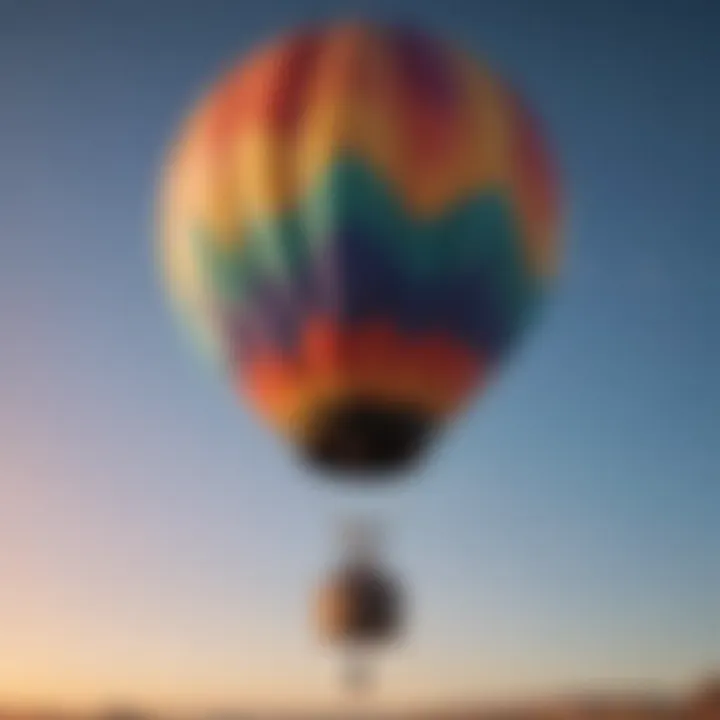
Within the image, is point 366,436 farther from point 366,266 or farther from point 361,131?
point 361,131

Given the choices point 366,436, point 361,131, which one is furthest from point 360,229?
point 366,436

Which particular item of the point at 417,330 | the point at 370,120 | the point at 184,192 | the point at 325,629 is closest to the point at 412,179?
the point at 370,120

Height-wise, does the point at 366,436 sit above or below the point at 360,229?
below

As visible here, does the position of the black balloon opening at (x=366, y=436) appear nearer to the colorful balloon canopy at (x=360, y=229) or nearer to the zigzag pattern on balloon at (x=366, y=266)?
the colorful balloon canopy at (x=360, y=229)

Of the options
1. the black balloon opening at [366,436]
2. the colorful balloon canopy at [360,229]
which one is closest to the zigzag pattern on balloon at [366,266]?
the colorful balloon canopy at [360,229]

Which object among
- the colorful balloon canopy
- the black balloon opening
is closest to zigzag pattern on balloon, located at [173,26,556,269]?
the colorful balloon canopy

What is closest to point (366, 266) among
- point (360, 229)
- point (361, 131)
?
point (360, 229)

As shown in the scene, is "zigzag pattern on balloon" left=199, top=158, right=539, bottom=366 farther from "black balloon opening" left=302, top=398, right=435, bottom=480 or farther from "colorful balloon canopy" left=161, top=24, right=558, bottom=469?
"black balloon opening" left=302, top=398, right=435, bottom=480

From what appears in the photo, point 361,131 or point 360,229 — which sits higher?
point 361,131

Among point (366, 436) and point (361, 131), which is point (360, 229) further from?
point (366, 436)
